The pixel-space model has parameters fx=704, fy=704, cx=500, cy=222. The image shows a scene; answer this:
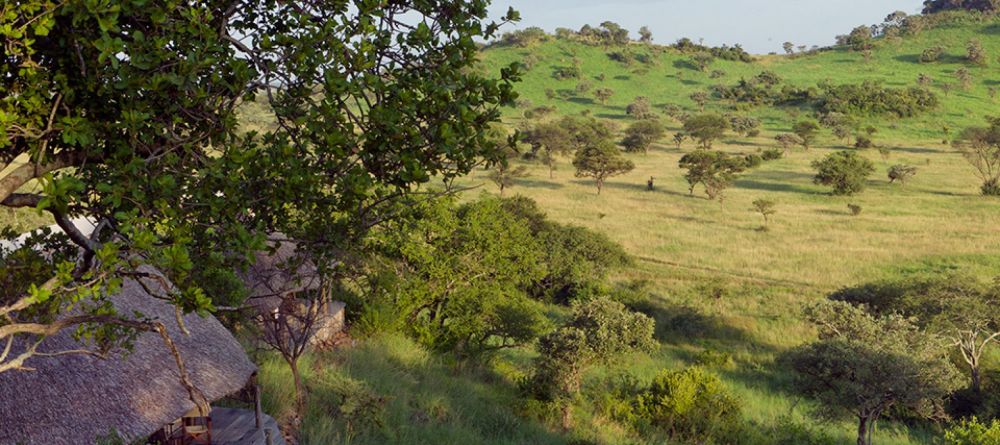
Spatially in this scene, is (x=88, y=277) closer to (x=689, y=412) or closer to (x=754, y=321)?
(x=689, y=412)

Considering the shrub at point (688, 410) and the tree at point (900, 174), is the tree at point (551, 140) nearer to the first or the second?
the tree at point (900, 174)

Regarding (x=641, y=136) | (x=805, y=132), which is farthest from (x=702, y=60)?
(x=641, y=136)

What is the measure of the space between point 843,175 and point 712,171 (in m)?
10.6

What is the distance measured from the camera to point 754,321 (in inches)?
1135

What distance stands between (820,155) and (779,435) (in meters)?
61.1

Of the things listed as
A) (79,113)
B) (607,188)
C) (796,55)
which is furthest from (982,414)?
(796,55)

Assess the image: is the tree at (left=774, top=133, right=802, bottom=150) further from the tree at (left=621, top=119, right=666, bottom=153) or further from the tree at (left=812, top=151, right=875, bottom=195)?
the tree at (left=812, top=151, right=875, bottom=195)

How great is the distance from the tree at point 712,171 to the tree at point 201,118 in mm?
50365

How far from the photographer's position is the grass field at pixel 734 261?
51.9ft

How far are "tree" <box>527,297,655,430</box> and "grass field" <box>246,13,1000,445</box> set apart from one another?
0.86 meters

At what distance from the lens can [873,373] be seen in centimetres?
1708

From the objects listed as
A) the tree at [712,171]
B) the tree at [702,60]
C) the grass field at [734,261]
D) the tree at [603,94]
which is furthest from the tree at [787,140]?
the tree at [702,60]

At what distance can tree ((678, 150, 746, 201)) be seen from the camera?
175 ft

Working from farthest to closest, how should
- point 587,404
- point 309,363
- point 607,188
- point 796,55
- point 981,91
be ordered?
point 796,55, point 981,91, point 607,188, point 587,404, point 309,363
